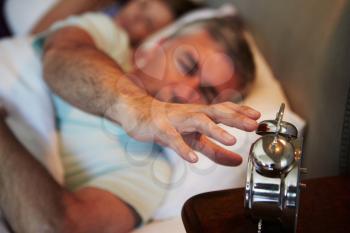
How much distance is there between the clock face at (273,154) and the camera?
42 cm

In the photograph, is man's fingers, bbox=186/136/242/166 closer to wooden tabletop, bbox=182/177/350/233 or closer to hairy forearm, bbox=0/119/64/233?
wooden tabletop, bbox=182/177/350/233

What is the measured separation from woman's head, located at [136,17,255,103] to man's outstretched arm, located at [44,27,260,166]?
0.07 metres

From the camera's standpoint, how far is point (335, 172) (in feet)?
2.35

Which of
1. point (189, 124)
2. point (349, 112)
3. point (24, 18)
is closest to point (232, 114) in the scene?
point (189, 124)

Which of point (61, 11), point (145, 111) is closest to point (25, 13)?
point (61, 11)

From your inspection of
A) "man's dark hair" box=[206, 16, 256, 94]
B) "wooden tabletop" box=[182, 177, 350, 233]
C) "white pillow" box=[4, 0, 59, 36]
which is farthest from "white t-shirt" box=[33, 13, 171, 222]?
"white pillow" box=[4, 0, 59, 36]

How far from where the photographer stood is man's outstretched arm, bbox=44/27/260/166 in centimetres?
48

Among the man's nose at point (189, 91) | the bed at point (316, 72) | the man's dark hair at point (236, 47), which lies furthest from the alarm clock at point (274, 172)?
the man's dark hair at point (236, 47)

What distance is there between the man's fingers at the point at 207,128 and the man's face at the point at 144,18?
0.78m

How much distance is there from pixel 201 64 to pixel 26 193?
0.40 meters

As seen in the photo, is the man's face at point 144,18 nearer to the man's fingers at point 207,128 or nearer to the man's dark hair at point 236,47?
the man's dark hair at point 236,47

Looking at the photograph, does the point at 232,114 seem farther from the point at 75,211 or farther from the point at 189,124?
the point at 75,211

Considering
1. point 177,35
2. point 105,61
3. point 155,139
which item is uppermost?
point 177,35

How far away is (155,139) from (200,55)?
36cm
